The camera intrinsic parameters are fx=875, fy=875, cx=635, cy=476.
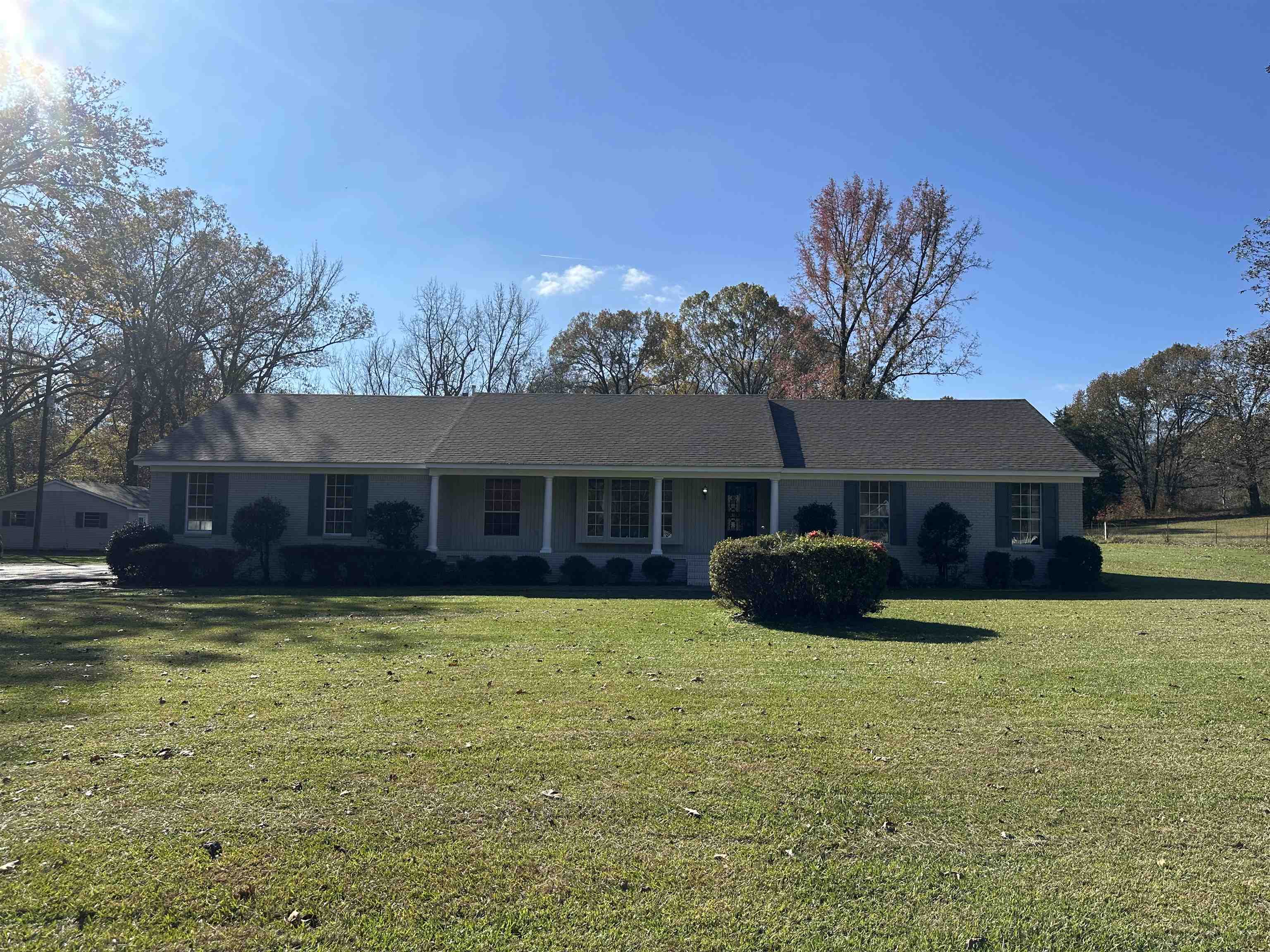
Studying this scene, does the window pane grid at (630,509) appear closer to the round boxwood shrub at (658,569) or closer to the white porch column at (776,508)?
the round boxwood shrub at (658,569)

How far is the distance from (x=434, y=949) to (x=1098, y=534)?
141 feet

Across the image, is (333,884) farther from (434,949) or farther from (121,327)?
(121,327)

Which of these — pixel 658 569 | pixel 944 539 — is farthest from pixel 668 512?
pixel 944 539

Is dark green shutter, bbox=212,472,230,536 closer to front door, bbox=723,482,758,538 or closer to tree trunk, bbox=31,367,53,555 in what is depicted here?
front door, bbox=723,482,758,538

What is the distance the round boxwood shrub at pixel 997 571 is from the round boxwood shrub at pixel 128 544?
63.1 feet

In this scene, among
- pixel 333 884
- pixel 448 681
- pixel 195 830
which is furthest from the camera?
pixel 448 681

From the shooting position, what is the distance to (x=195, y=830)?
4547mm

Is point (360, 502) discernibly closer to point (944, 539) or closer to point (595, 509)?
point (595, 509)

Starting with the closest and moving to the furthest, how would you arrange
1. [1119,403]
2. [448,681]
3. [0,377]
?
[448,681], [0,377], [1119,403]

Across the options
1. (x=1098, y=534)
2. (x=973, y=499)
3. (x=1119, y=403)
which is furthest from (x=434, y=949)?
(x=1119, y=403)

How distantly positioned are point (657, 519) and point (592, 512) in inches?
77.1

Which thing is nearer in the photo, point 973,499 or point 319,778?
point 319,778

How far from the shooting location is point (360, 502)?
21.7 meters

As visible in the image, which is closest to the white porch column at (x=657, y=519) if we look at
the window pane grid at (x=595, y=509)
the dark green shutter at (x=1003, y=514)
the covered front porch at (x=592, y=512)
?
the covered front porch at (x=592, y=512)
